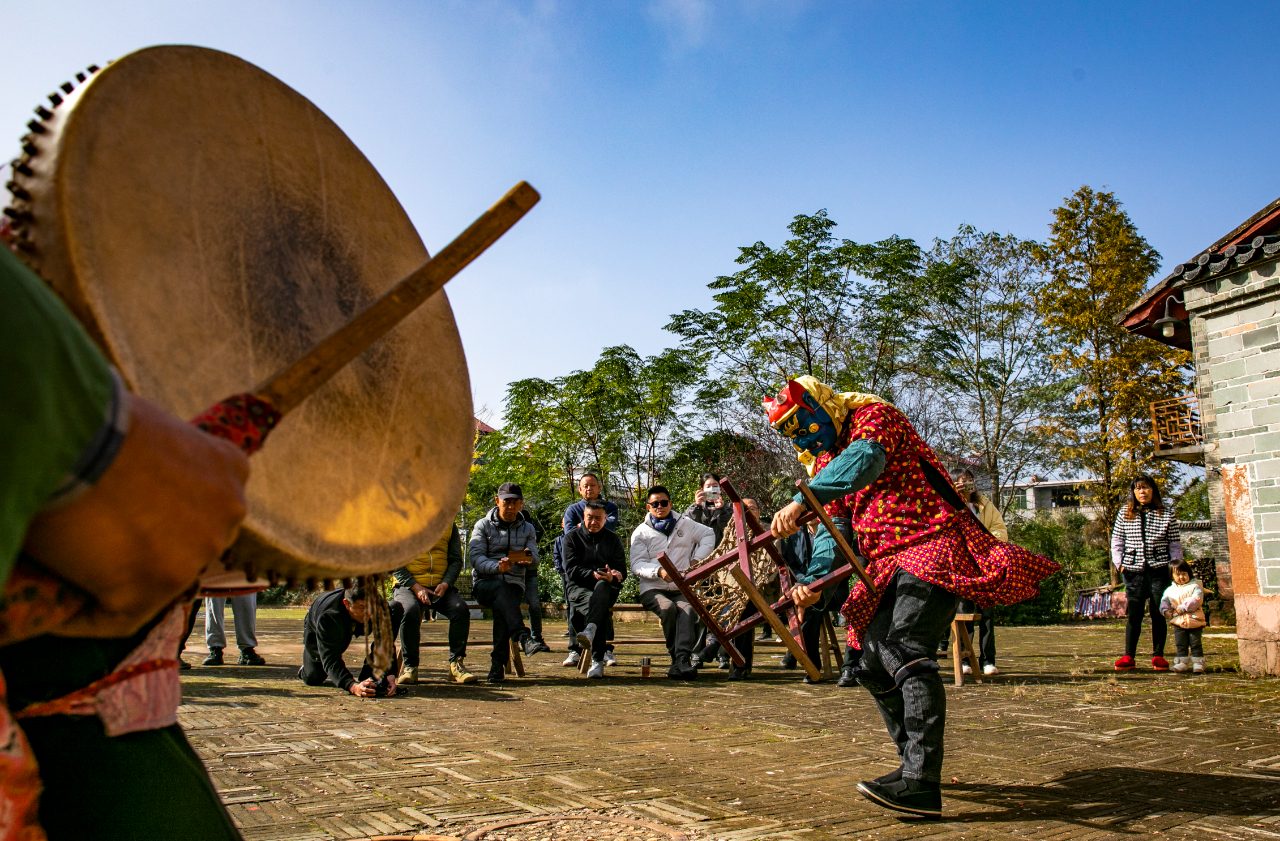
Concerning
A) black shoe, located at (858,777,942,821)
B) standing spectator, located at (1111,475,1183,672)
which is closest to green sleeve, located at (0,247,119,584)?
black shoe, located at (858,777,942,821)

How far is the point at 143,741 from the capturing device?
52.9 inches

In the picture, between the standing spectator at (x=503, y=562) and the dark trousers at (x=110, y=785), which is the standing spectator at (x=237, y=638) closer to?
the standing spectator at (x=503, y=562)

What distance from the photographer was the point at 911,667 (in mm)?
3273

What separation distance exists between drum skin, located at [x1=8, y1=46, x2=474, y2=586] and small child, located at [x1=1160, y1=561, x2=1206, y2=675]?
843 cm

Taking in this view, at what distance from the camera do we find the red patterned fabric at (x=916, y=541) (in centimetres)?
332

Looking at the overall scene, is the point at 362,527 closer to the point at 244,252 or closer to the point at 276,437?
the point at 276,437

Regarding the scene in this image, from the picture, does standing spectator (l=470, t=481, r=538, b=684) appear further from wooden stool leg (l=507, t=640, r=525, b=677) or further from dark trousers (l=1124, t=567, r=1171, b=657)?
dark trousers (l=1124, t=567, r=1171, b=657)

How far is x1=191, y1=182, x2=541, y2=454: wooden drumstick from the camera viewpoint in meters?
1.10

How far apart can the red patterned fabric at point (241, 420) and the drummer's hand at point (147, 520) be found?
155mm

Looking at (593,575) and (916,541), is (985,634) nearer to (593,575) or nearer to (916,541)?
(593,575)

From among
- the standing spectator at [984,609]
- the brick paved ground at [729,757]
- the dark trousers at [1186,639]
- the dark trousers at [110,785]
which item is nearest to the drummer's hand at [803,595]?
the brick paved ground at [729,757]

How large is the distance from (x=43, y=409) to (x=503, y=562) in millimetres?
7256

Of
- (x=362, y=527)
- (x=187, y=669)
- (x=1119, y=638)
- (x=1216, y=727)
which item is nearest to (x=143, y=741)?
(x=362, y=527)

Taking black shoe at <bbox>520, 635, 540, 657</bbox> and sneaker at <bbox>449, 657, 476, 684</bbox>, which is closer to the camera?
sneaker at <bbox>449, 657, 476, 684</bbox>
